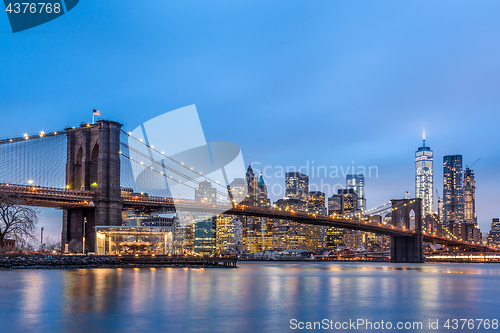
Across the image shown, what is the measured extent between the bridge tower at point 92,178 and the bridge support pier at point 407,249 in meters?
77.8

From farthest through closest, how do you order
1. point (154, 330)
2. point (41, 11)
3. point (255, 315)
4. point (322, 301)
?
point (41, 11) → point (322, 301) → point (255, 315) → point (154, 330)

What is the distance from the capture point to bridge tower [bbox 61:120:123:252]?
5966cm

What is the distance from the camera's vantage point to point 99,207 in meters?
59.1

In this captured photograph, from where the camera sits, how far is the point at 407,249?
117938 mm

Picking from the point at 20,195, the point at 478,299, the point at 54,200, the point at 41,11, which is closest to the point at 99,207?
the point at 54,200

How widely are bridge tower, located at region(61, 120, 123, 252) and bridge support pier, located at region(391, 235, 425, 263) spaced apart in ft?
255

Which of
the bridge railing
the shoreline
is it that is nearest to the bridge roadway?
the bridge railing

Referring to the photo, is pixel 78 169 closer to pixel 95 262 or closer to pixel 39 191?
pixel 39 191

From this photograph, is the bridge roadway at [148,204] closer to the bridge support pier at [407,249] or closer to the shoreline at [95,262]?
the shoreline at [95,262]

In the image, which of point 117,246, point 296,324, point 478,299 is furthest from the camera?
point 117,246

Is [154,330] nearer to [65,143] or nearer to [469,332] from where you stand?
[469,332]

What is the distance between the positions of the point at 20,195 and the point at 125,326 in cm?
4295

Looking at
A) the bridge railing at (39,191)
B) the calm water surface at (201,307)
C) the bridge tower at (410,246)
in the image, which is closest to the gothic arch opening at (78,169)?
the bridge railing at (39,191)

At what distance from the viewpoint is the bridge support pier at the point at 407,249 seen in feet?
376
